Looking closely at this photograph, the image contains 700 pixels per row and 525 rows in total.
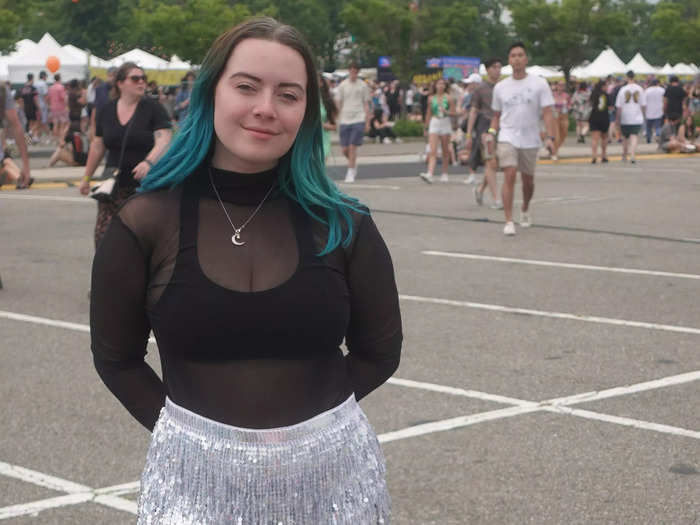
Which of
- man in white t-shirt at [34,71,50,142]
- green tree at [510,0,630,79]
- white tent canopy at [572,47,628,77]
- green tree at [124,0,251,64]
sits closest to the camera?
man in white t-shirt at [34,71,50,142]

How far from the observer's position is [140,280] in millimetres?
2441

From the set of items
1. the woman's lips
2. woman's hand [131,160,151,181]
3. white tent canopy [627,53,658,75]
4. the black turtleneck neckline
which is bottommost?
woman's hand [131,160,151,181]

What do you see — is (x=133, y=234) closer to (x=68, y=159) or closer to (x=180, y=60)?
(x=68, y=159)

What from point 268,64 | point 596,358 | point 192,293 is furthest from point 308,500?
point 596,358

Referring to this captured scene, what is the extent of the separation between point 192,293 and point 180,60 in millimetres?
50226

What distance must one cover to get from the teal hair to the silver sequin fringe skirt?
38cm

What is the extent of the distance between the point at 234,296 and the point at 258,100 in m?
0.39

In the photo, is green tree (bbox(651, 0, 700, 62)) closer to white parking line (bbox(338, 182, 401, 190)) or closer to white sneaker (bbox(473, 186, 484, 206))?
white parking line (bbox(338, 182, 401, 190))

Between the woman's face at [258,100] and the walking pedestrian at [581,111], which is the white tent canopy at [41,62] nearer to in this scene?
the walking pedestrian at [581,111]

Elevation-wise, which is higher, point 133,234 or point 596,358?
point 133,234

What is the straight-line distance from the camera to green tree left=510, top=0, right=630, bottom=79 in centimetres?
7394

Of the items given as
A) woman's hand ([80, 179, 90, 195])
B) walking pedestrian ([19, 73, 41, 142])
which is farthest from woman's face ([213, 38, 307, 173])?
walking pedestrian ([19, 73, 41, 142])

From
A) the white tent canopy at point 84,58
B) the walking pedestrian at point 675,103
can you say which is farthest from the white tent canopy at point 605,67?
the walking pedestrian at point 675,103

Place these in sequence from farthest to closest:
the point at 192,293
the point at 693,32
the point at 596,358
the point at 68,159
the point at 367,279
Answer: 1. the point at 693,32
2. the point at 68,159
3. the point at 596,358
4. the point at 367,279
5. the point at 192,293
